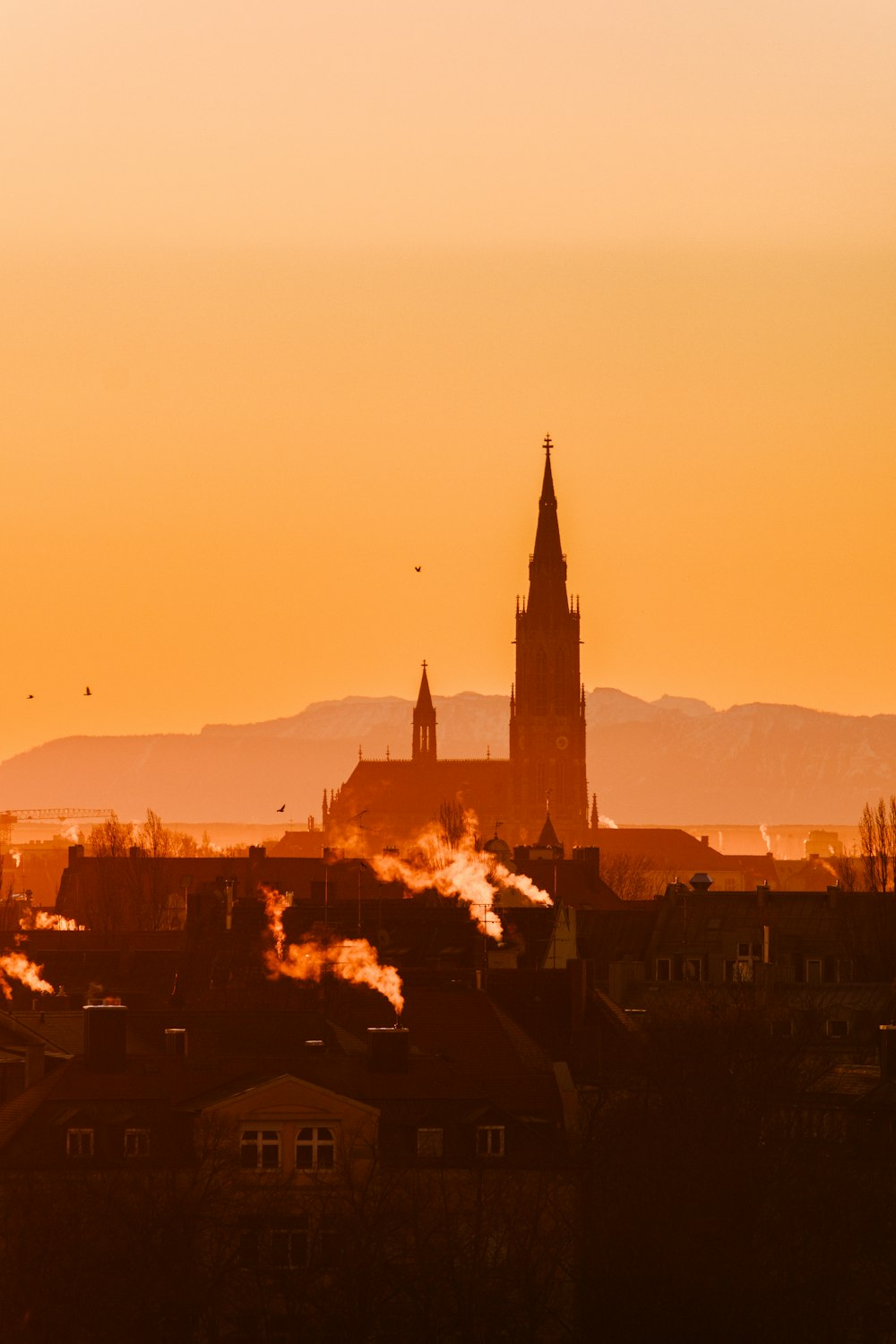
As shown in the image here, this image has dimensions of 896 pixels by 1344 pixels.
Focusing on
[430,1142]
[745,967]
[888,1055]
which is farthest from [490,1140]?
[745,967]

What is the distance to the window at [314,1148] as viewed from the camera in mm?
64875

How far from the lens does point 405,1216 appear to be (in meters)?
59.2

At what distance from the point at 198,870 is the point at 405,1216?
128933 millimetres

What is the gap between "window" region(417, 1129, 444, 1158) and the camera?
212ft

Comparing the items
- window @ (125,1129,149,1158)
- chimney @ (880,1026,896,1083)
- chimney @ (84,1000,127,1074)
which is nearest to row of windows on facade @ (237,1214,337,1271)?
window @ (125,1129,149,1158)

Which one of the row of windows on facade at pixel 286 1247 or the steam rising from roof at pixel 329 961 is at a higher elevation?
the steam rising from roof at pixel 329 961

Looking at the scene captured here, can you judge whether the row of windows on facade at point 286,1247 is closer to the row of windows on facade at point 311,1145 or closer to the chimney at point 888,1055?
the row of windows on facade at point 311,1145

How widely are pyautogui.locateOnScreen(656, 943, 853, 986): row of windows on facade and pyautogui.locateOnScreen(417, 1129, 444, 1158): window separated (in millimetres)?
50089

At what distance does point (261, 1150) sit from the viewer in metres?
65.0

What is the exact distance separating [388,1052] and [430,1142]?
13.3 feet

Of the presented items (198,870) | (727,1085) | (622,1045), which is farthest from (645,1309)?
(198,870)

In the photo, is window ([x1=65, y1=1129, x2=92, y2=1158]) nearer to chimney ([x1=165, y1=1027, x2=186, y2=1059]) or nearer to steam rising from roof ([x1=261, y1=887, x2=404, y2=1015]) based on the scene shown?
chimney ([x1=165, y1=1027, x2=186, y2=1059])

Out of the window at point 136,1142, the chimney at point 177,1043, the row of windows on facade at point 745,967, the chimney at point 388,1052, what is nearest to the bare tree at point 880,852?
Result: the row of windows on facade at point 745,967

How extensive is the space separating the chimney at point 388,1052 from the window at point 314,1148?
3.26 meters
